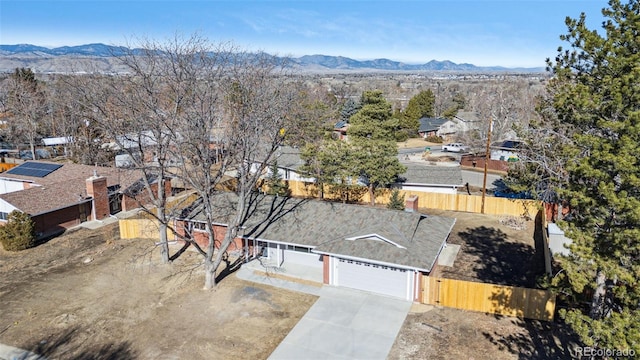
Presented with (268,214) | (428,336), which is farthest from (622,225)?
(268,214)

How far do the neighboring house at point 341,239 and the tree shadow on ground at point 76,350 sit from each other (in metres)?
9.10

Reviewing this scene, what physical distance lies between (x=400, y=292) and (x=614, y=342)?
35.8ft

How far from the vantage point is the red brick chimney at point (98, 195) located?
34906 millimetres

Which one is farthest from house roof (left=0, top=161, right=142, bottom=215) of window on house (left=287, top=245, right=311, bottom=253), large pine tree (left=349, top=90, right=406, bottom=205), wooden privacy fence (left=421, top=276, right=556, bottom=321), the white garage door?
wooden privacy fence (left=421, top=276, right=556, bottom=321)

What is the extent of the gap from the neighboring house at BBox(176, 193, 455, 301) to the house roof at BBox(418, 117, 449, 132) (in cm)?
5474

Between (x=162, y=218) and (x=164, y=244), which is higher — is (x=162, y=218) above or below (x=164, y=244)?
above

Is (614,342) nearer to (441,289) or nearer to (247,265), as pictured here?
(441,289)

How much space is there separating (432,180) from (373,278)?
1986 centimetres

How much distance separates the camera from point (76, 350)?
60.1 ft

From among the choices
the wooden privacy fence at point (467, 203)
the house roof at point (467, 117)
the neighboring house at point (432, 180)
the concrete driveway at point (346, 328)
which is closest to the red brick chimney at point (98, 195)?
the wooden privacy fence at point (467, 203)

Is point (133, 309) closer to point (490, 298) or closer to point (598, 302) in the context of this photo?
point (490, 298)

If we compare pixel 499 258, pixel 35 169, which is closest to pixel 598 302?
pixel 499 258

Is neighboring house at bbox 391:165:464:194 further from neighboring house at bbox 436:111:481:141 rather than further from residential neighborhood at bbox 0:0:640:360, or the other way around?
neighboring house at bbox 436:111:481:141

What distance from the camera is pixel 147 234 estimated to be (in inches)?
1245
